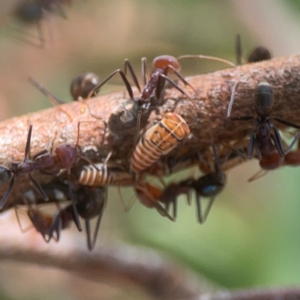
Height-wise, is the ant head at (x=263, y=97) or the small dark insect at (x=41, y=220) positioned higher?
the ant head at (x=263, y=97)

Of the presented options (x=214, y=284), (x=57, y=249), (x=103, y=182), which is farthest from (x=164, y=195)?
(x=214, y=284)

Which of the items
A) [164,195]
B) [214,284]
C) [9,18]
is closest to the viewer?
[164,195]

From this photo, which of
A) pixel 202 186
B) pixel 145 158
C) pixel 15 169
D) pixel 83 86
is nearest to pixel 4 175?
pixel 15 169

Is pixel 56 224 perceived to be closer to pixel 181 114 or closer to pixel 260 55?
pixel 181 114

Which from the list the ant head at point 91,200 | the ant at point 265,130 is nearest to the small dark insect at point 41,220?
the ant head at point 91,200

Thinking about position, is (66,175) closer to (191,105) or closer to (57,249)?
(191,105)

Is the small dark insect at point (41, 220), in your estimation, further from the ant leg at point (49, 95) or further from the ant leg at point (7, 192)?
the ant leg at point (49, 95)

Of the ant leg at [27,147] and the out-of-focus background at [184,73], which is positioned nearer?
the ant leg at [27,147]
